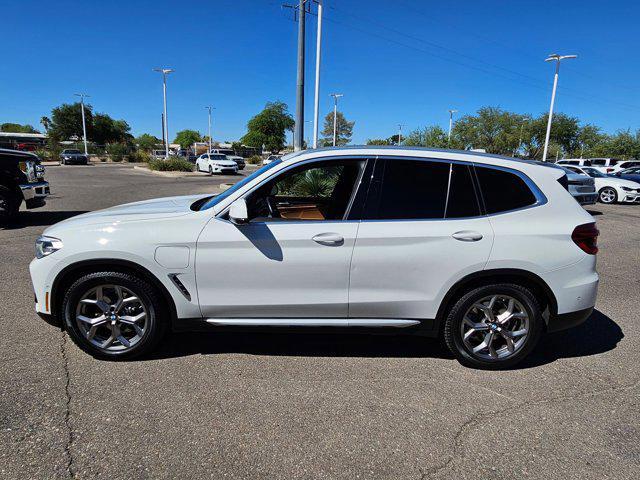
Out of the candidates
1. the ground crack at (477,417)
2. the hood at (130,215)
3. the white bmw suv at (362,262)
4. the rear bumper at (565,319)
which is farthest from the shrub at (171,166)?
the ground crack at (477,417)

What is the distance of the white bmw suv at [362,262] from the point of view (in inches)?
128

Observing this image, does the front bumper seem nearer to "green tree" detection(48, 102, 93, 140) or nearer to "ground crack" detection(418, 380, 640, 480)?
"ground crack" detection(418, 380, 640, 480)

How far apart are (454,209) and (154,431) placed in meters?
2.59

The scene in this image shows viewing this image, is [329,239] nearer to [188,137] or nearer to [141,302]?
[141,302]

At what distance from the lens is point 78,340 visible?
3.45m

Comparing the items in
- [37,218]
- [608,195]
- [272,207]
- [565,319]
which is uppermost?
[272,207]

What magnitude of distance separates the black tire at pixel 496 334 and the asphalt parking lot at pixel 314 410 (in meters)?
0.10

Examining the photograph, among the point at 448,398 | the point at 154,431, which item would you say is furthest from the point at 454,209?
the point at 154,431

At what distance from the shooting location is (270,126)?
71.0 meters

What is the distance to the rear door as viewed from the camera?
3.26m

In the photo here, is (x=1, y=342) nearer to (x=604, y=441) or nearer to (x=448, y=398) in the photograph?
(x=448, y=398)

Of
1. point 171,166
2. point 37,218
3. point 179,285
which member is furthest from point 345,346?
point 171,166

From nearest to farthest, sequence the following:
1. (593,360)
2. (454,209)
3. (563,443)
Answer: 1. (563,443)
2. (454,209)
3. (593,360)

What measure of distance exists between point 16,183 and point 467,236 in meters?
9.85
